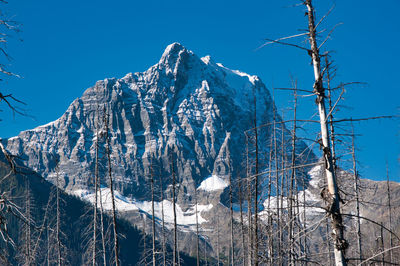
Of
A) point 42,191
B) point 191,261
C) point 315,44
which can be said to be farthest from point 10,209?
point 42,191

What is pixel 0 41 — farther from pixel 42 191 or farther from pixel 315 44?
pixel 42 191

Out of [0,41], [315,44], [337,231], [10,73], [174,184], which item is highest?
[174,184]

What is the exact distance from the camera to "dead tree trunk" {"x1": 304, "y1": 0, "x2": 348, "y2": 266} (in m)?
5.78

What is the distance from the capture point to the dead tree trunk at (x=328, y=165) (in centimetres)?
578

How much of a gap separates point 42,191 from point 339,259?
663 ft

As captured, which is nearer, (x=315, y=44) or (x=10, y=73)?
(x=10, y=73)

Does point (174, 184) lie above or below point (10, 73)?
above

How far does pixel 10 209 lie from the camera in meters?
5.18

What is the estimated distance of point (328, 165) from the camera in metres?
6.07

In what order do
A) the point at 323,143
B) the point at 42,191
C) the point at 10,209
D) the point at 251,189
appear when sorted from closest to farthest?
1. the point at 10,209
2. the point at 323,143
3. the point at 251,189
4. the point at 42,191

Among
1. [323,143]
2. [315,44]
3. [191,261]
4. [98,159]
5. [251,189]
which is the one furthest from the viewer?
[191,261]

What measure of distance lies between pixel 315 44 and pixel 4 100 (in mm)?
4809

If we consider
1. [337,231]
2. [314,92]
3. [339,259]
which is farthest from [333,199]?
[314,92]

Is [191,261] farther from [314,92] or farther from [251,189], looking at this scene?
[314,92]
